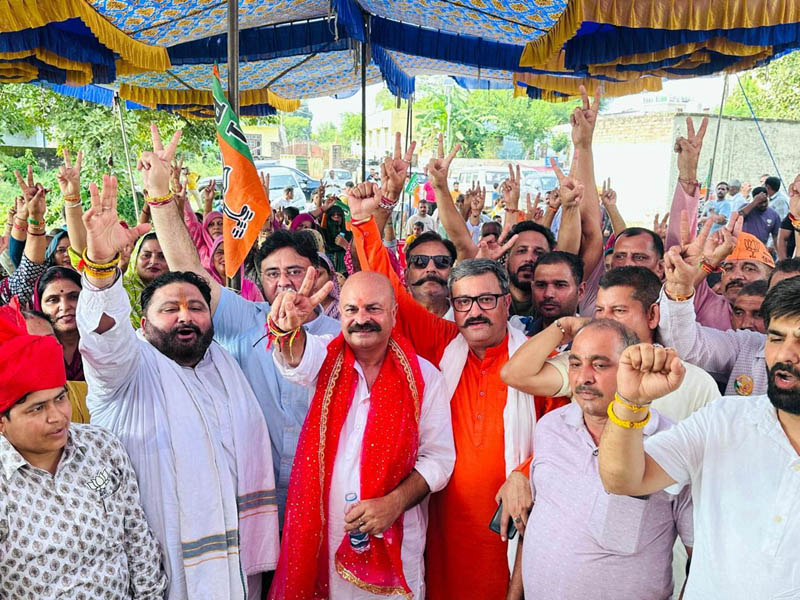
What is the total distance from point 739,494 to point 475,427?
41.6 inches

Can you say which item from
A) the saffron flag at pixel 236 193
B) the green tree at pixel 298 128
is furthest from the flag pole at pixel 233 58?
the green tree at pixel 298 128

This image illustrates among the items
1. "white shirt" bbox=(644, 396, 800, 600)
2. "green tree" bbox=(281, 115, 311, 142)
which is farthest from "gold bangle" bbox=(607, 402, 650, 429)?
"green tree" bbox=(281, 115, 311, 142)

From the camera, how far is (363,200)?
9.57ft

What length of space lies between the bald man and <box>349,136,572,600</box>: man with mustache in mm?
100

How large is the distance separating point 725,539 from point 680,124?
14168 mm

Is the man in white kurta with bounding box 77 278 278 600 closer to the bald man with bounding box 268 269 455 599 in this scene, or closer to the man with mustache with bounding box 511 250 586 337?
the bald man with bounding box 268 269 455 599

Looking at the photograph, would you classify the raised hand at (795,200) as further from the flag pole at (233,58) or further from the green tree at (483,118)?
the green tree at (483,118)

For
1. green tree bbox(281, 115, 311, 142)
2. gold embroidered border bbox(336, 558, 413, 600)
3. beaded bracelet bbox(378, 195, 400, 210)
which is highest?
green tree bbox(281, 115, 311, 142)

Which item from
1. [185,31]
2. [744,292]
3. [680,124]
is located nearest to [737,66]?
[744,292]

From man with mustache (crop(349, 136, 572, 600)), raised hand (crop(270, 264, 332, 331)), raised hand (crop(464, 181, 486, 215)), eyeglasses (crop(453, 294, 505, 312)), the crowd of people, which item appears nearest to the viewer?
the crowd of people

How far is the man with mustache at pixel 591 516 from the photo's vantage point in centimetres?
194

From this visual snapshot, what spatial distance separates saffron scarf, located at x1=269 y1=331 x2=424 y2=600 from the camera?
224 cm

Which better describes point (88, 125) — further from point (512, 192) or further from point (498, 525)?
point (498, 525)

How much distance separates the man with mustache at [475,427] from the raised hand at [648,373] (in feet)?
2.74
